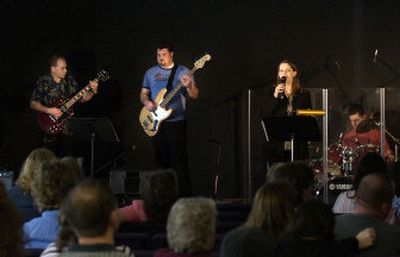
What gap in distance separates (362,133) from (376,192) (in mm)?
4744

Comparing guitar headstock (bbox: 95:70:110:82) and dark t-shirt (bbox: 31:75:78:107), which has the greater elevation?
guitar headstock (bbox: 95:70:110:82)

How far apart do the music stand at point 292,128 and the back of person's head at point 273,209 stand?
4106 millimetres

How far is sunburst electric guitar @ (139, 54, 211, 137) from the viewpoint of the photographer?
9.35 m

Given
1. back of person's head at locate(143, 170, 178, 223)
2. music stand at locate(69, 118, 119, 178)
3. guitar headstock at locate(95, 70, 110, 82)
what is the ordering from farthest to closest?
1. guitar headstock at locate(95, 70, 110, 82)
2. music stand at locate(69, 118, 119, 178)
3. back of person's head at locate(143, 170, 178, 223)

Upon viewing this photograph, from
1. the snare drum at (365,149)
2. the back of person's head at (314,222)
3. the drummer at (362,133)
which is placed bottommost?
the back of person's head at (314,222)

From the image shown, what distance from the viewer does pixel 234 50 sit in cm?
1029

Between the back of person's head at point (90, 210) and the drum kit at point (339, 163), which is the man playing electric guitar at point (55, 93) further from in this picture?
the back of person's head at point (90, 210)

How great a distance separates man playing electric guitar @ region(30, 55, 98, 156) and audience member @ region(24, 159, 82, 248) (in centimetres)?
513

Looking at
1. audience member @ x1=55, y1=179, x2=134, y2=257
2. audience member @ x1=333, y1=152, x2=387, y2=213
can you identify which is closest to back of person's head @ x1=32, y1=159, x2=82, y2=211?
audience member @ x1=55, y1=179, x2=134, y2=257

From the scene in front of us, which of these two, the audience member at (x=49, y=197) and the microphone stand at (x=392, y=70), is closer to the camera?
the audience member at (x=49, y=197)

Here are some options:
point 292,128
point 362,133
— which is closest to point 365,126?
point 362,133

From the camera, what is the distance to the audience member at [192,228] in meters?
3.53

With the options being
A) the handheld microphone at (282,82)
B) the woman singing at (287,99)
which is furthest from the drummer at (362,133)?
the handheld microphone at (282,82)

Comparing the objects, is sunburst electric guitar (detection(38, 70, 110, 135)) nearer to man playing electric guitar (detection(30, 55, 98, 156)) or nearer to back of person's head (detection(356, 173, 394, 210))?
man playing electric guitar (detection(30, 55, 98, 156))
